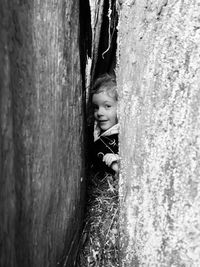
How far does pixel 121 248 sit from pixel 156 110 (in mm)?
548

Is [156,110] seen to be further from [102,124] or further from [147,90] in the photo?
[102,124]

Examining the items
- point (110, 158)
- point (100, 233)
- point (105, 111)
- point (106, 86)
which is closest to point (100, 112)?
point (105, 111)

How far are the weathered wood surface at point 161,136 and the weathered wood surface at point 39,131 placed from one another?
0.22 m

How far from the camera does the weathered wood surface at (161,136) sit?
131 cm

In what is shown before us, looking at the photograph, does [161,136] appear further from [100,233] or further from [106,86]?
[106,86]

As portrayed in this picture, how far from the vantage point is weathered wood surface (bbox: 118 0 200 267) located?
1.31 metres

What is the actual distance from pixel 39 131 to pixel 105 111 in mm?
1090

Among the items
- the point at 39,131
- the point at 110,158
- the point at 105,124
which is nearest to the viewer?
the point at 39,131

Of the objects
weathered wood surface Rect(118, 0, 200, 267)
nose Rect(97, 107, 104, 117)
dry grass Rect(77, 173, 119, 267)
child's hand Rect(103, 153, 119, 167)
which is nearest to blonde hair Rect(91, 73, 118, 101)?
nose Rect(97, 107, 104, 117)

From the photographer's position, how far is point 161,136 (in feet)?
4.65

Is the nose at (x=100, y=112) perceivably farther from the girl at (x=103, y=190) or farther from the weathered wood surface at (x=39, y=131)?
the weathered wood surface at (x=39, y=131)

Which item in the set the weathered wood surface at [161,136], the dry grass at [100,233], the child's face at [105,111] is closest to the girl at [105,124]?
the child's face at [105,111]

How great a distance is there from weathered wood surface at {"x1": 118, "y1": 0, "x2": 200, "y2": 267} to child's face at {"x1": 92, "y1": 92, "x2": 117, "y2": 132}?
0.75 metres

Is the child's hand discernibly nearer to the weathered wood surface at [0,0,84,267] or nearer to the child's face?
the child's face
